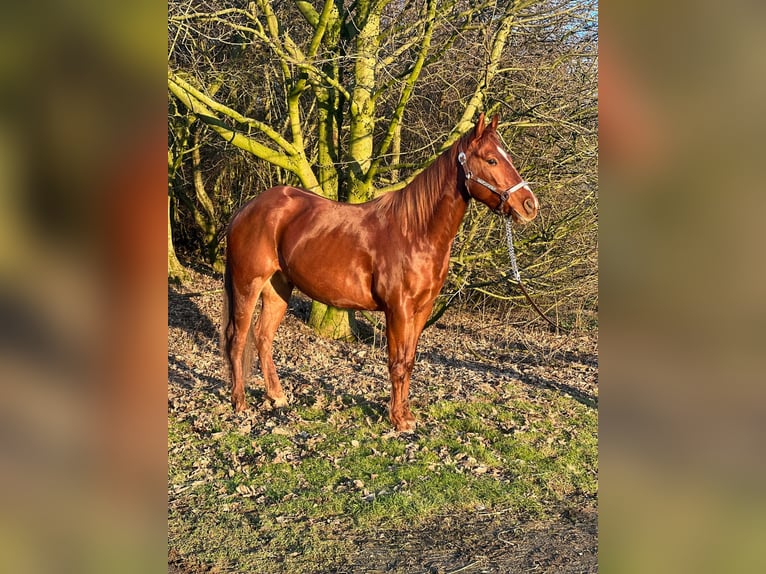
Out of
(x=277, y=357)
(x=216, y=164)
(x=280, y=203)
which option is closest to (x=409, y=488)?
(x=280, y=203)

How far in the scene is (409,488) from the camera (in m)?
3.63

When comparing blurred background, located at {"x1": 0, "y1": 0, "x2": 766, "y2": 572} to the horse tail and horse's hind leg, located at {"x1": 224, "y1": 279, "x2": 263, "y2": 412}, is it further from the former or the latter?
the horse tail

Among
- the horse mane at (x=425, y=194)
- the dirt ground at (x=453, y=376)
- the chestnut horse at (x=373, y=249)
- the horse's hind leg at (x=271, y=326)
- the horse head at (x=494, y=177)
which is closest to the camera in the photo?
the dirt ground at (x=453, y=376)

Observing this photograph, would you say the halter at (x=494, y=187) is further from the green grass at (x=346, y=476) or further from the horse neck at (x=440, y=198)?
the green grass at (x=346, y=476)

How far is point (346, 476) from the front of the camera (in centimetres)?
381

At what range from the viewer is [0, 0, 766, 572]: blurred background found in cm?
61

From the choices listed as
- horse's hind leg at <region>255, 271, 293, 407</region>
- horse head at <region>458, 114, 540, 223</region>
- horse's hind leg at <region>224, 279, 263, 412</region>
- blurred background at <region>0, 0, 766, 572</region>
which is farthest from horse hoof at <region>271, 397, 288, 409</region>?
blurred background at <region>0, 0, 766, 572</region>

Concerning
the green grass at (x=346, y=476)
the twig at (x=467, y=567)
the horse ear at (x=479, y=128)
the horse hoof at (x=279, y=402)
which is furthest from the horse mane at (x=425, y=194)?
the twig at (x=467, y=567)

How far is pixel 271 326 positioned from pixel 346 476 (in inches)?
72.5

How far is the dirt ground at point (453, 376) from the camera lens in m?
2.87

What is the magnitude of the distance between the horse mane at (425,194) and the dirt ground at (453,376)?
64.2 inches


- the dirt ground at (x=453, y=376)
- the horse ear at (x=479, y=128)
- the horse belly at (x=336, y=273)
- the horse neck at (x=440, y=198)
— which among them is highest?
the horse ear at (x=479, y=128)
